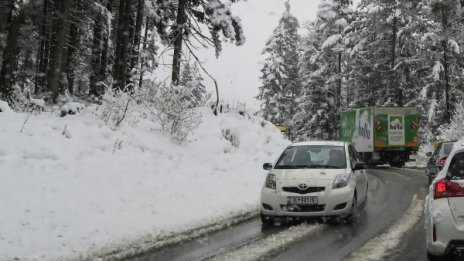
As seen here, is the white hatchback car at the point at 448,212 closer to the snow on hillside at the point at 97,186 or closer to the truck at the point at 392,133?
the snow on hillside at the point at 97,186

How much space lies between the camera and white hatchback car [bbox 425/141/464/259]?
567cm

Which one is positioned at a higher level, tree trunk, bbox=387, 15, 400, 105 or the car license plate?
tree trunk, bbox=387, 15, 400, 105

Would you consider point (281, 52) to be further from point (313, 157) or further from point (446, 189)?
point (446, 189)

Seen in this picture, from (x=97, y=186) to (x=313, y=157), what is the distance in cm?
447

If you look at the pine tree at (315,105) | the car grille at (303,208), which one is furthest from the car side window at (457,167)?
the pine tree at (315,105)

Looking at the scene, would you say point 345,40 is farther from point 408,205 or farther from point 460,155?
point 460,155

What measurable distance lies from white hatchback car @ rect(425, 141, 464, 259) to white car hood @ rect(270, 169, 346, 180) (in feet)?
11.3

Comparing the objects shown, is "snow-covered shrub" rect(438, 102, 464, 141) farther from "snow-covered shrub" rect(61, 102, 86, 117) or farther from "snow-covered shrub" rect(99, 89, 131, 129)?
"snow-covered shrub" rect(61, 102, 86, 117)

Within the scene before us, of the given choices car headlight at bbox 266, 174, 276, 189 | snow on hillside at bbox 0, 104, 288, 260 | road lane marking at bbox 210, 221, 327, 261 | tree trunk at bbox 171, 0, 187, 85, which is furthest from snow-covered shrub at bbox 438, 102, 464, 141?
road lane marking at bbox 210, 221, 327, 261

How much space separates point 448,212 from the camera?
5734mm

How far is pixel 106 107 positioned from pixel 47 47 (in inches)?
631

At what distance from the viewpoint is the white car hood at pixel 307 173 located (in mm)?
9453

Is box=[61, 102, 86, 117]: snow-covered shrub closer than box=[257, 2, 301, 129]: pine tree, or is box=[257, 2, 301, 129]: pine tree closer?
box=[61, 102, 86, 117]: snow-covered shrub

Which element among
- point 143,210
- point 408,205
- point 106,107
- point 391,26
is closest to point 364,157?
point 391,26
